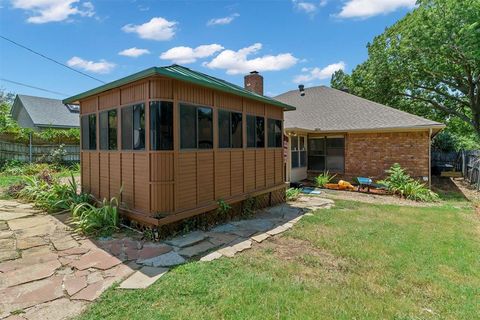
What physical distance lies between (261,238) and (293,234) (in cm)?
73

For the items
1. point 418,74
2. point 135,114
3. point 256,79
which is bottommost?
point 135,114

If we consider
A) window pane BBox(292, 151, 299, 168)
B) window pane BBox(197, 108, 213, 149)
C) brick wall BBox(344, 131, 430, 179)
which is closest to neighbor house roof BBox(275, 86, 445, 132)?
brick wall BBox(344, 131, 430, 179)

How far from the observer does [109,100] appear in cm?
578

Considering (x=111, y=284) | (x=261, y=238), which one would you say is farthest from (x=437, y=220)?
(x=111, y=284)

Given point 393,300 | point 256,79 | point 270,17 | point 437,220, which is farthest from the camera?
point 256,79

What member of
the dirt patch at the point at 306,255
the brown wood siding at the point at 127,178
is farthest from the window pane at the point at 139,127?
the dirt patch at the point at 306,255

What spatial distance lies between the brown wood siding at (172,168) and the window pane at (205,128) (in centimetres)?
12

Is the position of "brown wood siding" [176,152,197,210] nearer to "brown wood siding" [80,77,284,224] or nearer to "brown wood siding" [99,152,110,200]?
"brown wood siding" [80,77,284,224]

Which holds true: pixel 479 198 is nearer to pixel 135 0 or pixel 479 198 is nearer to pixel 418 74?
pixel 418 74

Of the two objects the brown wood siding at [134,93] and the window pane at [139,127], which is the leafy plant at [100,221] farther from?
the brown wood siding at [134,93]

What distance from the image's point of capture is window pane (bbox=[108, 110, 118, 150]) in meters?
5.66

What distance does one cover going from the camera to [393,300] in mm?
3047

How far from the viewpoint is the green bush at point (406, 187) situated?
9.51 m

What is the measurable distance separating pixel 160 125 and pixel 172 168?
0.78 m
